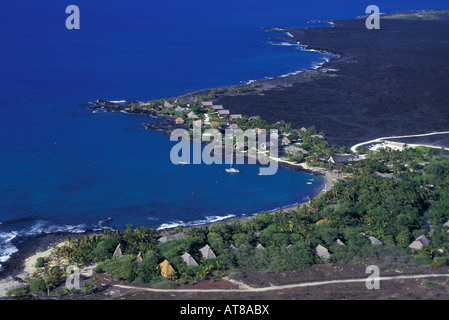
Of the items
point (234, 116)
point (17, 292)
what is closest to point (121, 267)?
point (17, 292)

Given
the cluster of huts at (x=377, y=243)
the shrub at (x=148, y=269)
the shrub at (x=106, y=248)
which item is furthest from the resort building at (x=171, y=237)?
the cluster of huts at (x=377, y=243)

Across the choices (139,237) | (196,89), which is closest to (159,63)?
(196,89)

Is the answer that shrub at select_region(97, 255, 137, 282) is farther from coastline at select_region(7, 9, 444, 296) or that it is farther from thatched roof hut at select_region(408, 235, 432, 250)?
thatched roof hut at select_region(408, 235, 432, 250)

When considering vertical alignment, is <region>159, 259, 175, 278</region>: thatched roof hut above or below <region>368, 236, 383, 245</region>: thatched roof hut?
below

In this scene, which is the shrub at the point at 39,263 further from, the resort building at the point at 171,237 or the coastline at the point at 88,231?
the resort building at the point at 171,237

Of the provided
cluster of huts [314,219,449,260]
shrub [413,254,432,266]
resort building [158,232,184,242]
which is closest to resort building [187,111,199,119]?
resort building [158,232,184,242]

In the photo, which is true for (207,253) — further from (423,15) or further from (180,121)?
(423,15)
